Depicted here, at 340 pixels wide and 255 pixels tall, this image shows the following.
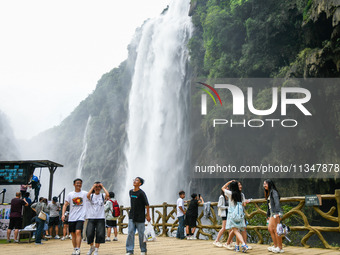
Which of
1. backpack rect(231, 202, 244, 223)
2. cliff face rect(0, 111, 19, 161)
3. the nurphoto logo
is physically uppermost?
cliff face rect(0, 111, 19, 161)

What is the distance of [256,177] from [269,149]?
2.09 m

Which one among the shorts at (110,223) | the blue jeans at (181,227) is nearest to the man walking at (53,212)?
the shorts at (110,223)

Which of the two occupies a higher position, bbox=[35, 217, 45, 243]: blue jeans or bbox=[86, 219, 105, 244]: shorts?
bbox=[86, 219, 105, 244]: shorts

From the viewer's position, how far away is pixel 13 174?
11648 mm

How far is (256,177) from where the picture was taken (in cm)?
2064

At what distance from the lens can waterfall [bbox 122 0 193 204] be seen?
28734 millimetres

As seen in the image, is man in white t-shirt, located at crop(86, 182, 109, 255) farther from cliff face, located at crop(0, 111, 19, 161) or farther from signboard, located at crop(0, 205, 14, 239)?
cliff face, located at crop(0, 111, 19, 161)

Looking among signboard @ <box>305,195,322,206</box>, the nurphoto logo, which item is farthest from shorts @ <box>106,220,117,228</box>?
the nurphoto logo

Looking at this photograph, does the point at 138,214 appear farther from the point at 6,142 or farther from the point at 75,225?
the point at 6,142

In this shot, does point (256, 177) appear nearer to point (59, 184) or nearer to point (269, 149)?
point (269, 149)

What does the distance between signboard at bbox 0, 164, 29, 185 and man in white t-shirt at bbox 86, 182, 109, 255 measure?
667cm

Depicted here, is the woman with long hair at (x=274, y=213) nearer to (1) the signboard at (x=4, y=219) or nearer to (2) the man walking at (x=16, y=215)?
(2) the man walking at (x=16, y=215)

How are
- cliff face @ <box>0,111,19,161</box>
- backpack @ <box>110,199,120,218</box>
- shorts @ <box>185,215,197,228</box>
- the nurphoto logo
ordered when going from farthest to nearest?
cliff face @ <box>0,111,19,161</box> → the nurphoto logo → shorts @ <box>185,215,197,228</box> → backpack @ <box>110,199,120,218</box>

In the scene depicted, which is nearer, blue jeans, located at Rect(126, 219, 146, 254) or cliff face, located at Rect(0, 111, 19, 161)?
blue jeans, located at Rect(126, 219, 146, 254)
